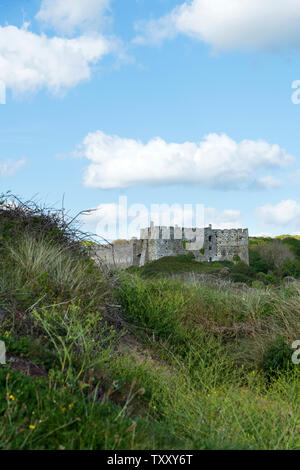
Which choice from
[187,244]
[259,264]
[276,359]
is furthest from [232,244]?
[276,359]

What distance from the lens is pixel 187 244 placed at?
41.7 meters

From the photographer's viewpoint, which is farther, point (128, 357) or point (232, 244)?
point (232, 244)

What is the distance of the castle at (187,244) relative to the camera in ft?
132

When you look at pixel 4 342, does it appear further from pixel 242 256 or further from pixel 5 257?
pixel 242 256

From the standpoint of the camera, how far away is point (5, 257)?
7133mm

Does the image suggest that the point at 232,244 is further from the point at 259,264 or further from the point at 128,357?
the point at 128,357

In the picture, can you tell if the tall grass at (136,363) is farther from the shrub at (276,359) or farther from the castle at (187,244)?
the castle at (187,244)

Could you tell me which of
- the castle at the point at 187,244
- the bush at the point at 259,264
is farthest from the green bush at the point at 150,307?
the castle at the point at 187,244

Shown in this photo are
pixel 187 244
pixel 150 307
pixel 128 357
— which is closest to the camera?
pixel 128 357

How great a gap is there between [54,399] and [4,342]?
1226mm

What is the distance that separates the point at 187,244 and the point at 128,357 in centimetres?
3612

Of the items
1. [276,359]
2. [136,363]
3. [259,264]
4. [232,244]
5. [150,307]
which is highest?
[232,244]

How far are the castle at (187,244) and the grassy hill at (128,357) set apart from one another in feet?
98.7

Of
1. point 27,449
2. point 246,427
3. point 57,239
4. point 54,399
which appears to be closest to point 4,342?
point 54,399
